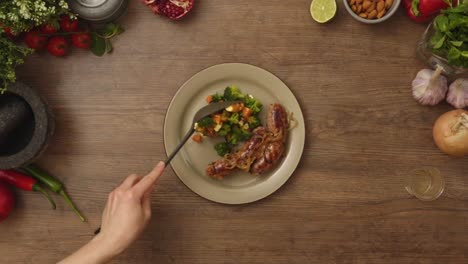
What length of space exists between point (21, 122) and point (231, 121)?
26.5 inches

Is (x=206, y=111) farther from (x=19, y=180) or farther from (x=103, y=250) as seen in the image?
(x=19, y=180)

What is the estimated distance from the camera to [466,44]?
1400 millimetres

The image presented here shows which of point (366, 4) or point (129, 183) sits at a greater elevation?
point (366, 4)

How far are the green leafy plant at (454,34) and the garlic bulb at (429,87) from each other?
10 centimetres

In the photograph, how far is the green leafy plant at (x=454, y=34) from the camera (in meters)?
1.38

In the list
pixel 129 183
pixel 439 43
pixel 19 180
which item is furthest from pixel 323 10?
pixel 19 180

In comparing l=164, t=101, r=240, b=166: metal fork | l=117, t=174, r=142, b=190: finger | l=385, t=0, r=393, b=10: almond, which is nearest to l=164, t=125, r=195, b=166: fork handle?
l=164, t=101, r=240, b=166: metal fork

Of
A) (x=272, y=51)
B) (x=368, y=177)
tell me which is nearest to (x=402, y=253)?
(x=368, y=177)

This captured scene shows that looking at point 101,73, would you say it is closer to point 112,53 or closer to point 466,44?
point 112,53

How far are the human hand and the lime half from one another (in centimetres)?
76

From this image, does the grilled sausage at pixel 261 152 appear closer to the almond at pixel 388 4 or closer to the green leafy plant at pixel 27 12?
the almond at pixel 388 4

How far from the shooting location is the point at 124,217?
52.7 inches

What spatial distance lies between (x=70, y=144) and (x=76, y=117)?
9 centimetres

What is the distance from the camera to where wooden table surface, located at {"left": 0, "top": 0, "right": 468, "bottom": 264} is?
158 cm
